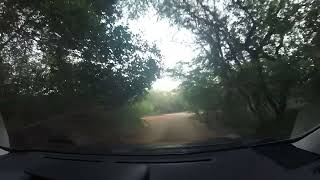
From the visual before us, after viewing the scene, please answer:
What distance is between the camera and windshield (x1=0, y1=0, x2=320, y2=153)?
30.7 inches

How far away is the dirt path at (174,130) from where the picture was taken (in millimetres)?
855

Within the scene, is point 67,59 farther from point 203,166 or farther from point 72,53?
point 203,166

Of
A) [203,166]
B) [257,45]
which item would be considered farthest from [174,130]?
[257,45]

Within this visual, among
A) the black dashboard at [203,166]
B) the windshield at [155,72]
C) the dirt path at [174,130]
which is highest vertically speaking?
the windshield at [155,72]

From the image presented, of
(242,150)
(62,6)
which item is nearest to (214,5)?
(242,150)

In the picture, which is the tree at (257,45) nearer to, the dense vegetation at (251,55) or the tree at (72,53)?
the dense vegetation at (251,55)

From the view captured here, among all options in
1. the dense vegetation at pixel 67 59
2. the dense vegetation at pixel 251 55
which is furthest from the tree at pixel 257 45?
the dense vegetation at pixel 67 59

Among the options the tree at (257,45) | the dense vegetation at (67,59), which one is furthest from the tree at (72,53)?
the tree at (257,45)

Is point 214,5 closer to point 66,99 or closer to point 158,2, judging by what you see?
point 158,2

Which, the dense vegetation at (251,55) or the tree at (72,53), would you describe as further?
the tree at (72,53)

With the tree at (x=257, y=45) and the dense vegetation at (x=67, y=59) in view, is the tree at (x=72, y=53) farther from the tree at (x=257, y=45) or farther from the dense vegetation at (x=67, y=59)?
the tree at (x=257, y=45)

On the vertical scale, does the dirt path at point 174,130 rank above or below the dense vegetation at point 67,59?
below

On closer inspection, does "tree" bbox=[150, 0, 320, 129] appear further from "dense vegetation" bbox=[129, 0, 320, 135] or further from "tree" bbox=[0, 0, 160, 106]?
"tree" bbox=[0, 0, 160, 106]

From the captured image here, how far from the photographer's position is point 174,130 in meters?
0.87
